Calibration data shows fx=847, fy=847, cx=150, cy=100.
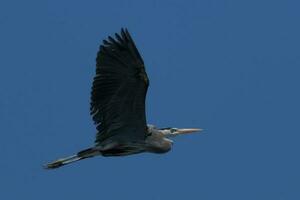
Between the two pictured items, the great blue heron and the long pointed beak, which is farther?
the long pointed beak

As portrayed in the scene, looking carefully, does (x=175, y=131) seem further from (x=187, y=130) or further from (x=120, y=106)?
(x=120, y=106)

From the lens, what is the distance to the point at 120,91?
13.0m

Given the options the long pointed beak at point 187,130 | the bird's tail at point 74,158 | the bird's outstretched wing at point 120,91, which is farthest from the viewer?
the long pointed beak at point 187,130

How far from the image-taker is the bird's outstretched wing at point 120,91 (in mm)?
12633

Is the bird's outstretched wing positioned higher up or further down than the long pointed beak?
higher up

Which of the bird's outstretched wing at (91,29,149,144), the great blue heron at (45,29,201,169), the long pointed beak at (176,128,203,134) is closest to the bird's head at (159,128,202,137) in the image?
the long pointed beak at (176,128,203,134)

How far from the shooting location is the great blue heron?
12664 millimetres

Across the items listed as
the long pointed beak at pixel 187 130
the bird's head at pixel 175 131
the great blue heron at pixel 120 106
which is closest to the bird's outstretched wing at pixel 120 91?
the great blue heron at pixel 120 106

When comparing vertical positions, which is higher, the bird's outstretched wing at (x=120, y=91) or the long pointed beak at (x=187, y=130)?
the bird's outstretched wing at (x=120, y=91)

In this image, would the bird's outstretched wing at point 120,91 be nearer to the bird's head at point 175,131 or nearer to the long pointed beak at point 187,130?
the bird's head at point 175,131

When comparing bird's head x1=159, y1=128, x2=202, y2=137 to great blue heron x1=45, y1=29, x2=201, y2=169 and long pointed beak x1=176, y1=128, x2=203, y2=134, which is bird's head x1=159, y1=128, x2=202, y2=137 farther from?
great blue heron x1=45, y1=29, x2=201, y2=169

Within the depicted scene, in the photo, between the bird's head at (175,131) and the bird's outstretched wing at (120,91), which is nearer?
the bird's outstretched wing at (120,91)

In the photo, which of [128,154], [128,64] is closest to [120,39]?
[128,64]

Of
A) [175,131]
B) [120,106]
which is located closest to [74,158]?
[120,106]
